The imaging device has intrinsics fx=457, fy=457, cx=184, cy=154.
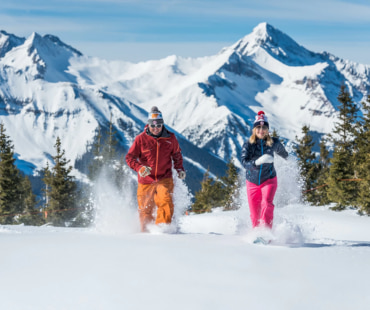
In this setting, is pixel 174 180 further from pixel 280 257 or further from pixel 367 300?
pixel 367 300

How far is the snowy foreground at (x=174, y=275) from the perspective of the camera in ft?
14.8

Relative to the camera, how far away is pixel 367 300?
4.64 m

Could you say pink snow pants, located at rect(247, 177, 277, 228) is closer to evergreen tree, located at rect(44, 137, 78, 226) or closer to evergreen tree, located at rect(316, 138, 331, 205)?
evergreen tree, located at rect(316, 138, 331, 205)

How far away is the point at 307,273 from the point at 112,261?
230 centimetres

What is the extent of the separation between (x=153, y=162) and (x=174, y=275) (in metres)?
3.57

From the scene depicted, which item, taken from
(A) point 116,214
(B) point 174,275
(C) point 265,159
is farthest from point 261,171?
(B) point 174,275

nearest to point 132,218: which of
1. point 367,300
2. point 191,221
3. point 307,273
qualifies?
point 307,273

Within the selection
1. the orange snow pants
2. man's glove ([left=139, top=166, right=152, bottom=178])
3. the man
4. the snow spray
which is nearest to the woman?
the man

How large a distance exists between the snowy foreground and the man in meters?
1.53

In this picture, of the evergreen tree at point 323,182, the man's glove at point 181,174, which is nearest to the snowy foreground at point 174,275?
the man's glove at point 181,174

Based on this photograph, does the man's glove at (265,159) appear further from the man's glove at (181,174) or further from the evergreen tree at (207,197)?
the evergreen tree at (207,197)

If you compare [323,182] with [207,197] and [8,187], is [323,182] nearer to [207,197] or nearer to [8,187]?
[207,197]

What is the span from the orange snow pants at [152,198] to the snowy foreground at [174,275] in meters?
1.27

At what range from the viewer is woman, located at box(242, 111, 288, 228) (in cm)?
→ 782
